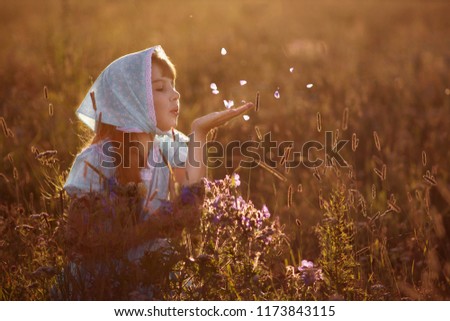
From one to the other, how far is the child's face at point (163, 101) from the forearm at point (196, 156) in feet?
0.63

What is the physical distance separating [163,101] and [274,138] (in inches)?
95.6

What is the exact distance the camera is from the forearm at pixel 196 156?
3.61m

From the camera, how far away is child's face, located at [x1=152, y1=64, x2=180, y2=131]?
374cm

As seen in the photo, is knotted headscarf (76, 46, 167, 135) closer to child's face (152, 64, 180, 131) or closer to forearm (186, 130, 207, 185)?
child's face (152, 64, 180, 131)

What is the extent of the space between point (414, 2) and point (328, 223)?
532 inches

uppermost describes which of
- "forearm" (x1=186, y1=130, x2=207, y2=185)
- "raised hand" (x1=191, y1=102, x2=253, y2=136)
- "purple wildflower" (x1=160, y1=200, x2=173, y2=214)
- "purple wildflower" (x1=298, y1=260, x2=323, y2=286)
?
"raised hand" (x1=191, y1=102, x2=253, y2=136)

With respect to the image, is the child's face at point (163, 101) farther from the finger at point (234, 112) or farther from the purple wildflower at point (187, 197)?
the purple wildflower at point (187, 197)

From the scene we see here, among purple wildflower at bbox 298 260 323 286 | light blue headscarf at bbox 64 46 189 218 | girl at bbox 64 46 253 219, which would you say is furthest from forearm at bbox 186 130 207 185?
purple wildflower at bbox 298 260 323 286

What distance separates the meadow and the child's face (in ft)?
1.20

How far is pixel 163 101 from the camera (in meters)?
3.75

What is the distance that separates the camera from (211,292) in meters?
3.25

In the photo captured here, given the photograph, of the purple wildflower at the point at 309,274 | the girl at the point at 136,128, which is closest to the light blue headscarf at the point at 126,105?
the girl at the point at 136,128
